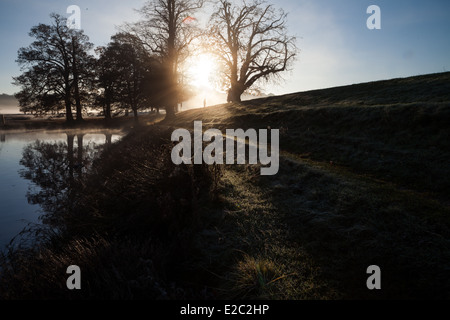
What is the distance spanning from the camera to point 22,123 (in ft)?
102

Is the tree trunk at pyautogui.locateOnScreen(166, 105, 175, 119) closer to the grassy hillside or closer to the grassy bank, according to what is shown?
the grassy bank

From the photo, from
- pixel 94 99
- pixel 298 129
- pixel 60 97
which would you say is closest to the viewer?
pixel 298 129

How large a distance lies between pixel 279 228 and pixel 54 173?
11360mm

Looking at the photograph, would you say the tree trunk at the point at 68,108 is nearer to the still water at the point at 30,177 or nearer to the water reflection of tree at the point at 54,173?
the still water at the point at 30,177

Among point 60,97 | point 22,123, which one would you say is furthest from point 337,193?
point 22,123

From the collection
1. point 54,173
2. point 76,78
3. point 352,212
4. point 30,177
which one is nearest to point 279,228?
point 352,212

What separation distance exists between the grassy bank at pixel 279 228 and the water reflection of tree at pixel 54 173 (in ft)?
1.78

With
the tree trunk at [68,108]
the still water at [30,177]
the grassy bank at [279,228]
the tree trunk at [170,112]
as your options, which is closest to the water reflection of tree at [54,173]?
the still water at [30,177]

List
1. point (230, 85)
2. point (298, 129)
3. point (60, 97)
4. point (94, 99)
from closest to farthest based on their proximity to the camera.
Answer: point (298, 129) → point (230, 85) → point (60, 97) → point (94, 99)

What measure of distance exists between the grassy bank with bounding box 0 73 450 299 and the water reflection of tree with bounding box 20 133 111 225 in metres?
0.54

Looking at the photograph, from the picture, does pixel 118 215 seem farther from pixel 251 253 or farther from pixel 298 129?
pixel 298 129

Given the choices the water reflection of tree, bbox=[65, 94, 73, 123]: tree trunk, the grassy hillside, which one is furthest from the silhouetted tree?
the grassy hillside

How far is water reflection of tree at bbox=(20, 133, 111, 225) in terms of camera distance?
7397 millimetres
